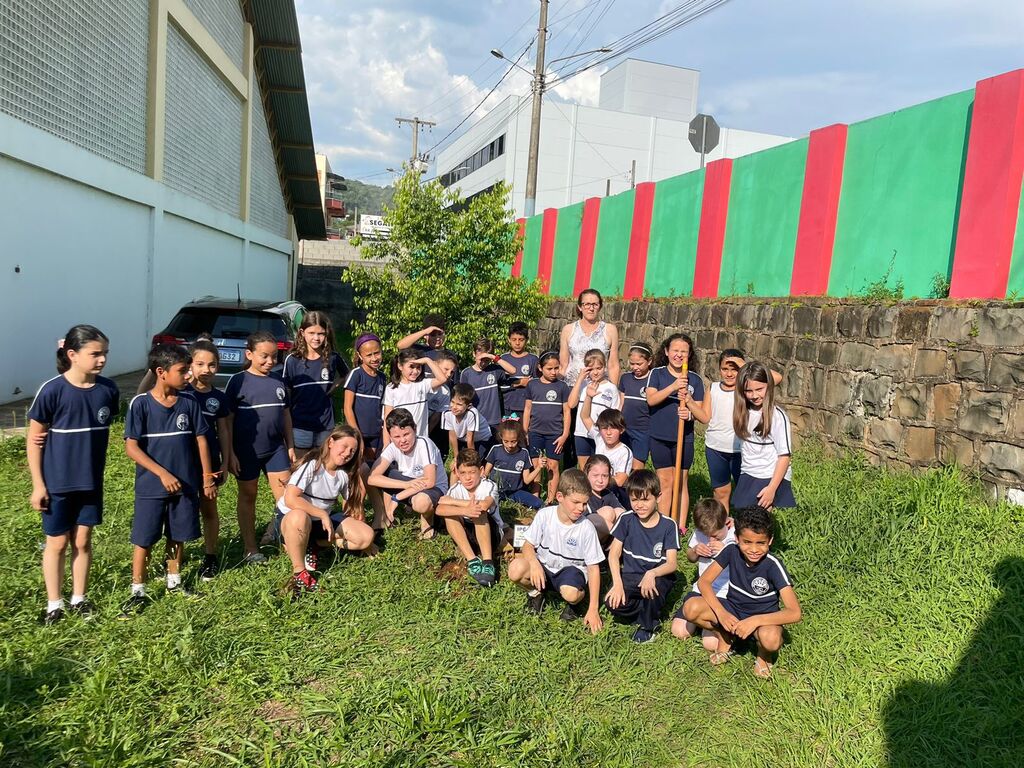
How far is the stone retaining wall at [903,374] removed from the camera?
4.84 metres

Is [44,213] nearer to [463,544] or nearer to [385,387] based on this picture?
[385,387]

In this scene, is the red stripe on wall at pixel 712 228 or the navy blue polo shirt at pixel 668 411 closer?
the navy blue polo shirt at pixel 668 411

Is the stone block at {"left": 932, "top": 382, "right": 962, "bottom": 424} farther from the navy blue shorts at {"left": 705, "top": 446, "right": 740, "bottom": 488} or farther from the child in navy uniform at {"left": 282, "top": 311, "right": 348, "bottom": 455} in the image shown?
Result: the child in navy uniform at {"left": 282, "top": 311, "right": 348, "bottom": 455}

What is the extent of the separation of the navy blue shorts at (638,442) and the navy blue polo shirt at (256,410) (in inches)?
103

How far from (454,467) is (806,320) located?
11.7 feet

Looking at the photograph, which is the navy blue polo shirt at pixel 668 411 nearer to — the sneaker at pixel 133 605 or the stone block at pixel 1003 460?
the stone block at pixel 1003 460

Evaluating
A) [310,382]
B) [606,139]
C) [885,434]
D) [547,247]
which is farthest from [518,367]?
[606,139]

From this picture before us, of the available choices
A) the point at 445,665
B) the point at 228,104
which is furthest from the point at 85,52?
the point at 445,665

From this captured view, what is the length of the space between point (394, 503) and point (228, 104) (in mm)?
14676

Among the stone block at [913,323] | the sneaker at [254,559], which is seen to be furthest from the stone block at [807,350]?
the sneaker at [254,559]

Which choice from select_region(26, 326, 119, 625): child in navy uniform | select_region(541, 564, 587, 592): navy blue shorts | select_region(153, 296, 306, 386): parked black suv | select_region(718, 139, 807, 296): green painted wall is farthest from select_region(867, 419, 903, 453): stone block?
select_region(153, 296, 306, 386): parked black suv

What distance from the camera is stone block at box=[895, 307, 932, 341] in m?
5.54

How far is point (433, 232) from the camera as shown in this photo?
9.42m

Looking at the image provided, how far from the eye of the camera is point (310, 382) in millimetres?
5777
